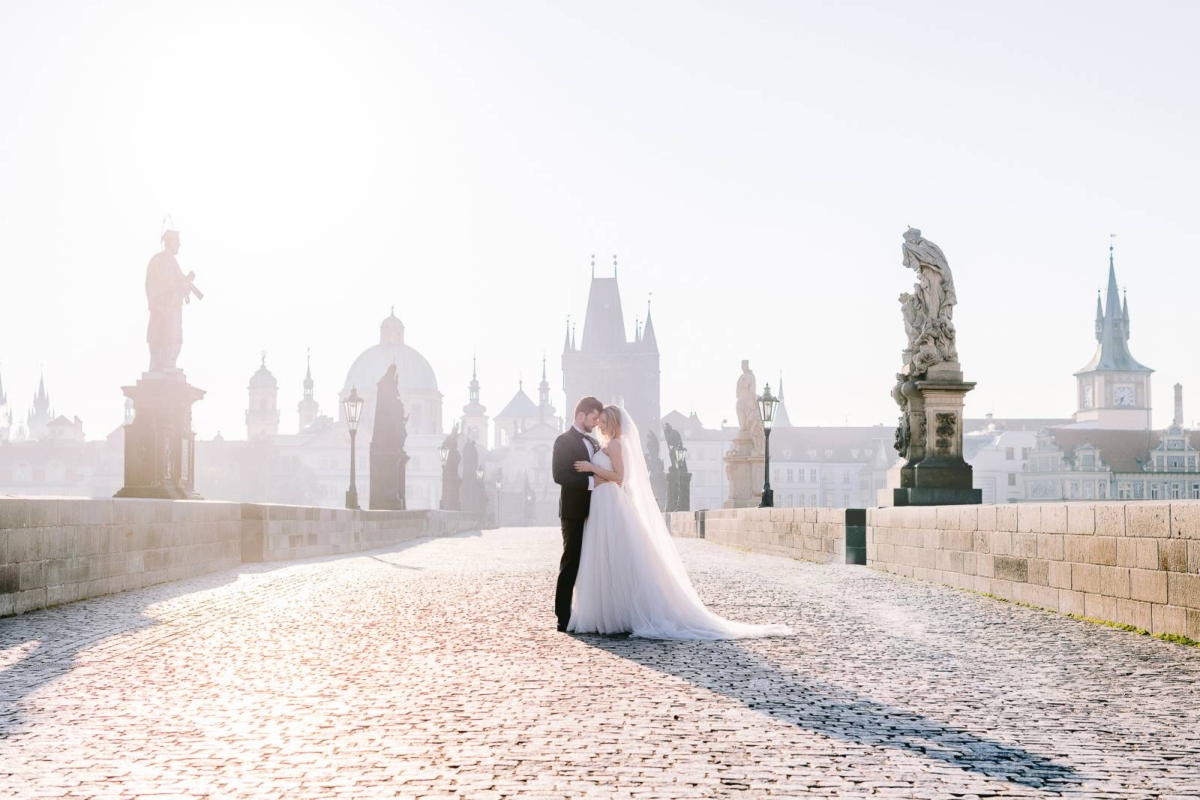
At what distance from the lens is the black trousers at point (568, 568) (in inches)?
362

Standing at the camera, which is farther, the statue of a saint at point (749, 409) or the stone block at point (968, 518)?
the statue of a saint at point (749, 409)

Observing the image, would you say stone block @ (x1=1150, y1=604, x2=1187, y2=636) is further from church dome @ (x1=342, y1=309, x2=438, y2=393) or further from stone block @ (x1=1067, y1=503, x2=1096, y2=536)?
church dome @ (x1=342, y1=309, x2=438, y2=393)

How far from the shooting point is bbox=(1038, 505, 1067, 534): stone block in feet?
32.9

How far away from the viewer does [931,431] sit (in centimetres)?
1792

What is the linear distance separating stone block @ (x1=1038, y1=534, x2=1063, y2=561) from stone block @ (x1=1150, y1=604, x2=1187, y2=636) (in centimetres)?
158

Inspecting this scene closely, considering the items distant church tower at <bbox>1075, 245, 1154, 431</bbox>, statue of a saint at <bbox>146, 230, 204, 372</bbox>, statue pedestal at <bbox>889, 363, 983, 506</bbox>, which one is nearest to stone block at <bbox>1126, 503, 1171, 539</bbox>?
statue pedestal at <bbox>889, 363, 983, 506</bbox>

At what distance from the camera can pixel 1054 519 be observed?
402 inches

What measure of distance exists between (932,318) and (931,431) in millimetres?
1567

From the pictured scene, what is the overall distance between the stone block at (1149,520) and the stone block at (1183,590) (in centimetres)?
27

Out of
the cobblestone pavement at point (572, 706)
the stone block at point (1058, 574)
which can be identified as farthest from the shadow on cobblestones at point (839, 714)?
the stone block at point (1058, 574)

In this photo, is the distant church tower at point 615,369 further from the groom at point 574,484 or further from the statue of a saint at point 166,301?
the groom at point 574,484

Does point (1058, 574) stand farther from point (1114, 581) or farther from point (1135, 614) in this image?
point (1135, 614)

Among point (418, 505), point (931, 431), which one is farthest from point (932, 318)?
point (418, 505)

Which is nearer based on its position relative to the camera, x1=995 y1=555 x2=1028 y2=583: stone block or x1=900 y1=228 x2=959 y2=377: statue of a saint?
x1=995 y1=555 x2=1028 y2=583: stone block
